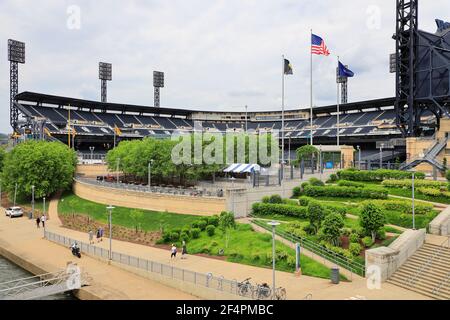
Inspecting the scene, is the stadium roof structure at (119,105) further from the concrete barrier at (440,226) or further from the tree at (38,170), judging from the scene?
the concrete barrier at (440,226)

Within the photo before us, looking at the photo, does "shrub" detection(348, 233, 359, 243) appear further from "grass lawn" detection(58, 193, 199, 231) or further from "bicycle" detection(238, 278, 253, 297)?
"grass lawn" detection(58, 193, 199, 231)

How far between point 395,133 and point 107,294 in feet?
236

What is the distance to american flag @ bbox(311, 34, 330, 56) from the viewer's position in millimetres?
47781

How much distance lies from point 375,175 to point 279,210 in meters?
15.5

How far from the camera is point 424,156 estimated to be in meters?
48.9

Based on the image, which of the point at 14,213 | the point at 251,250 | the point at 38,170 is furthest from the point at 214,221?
the point at 38,170

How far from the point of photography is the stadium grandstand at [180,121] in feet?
291

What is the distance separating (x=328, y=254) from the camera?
83.3 feet

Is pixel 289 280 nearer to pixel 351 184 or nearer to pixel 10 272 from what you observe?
pixel 10 272

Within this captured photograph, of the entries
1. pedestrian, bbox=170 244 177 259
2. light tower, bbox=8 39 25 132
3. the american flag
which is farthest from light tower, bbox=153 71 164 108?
pedestrian, bbox=170 244 177 259

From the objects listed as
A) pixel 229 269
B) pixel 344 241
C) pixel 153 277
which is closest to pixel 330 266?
pixel 344 241

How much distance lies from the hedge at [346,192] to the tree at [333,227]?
43.7 ft

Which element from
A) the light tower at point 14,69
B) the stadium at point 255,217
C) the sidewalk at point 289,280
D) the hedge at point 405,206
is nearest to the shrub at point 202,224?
the stadium at point 255,217
